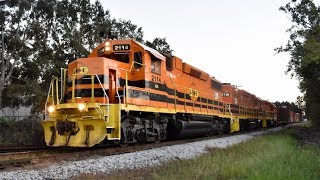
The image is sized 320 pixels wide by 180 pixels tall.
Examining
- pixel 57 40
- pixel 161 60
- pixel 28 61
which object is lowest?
pixel 161 60

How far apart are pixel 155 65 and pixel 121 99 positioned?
2678 millimetres

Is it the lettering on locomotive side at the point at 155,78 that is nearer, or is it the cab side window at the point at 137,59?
the cab side window at the point at 137,59

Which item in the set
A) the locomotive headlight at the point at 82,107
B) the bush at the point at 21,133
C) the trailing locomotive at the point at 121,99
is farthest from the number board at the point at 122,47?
the bush at the point at 21,133

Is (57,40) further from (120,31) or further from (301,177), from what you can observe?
(301,177)

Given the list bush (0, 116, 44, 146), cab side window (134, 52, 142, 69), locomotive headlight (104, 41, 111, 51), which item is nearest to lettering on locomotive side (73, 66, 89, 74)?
locomotive headlight (104, 41, 111, 51)

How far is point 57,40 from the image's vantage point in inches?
1423

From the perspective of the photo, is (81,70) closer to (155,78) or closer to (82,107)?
→ (82,107)

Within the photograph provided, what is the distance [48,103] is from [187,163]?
678 cm

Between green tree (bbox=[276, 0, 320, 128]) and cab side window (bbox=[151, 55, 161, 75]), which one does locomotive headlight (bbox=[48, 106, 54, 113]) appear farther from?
green tree (bbox=[276, 0, 320, 128])

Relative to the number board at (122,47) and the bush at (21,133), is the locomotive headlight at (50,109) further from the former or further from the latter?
the bush at (21,133)

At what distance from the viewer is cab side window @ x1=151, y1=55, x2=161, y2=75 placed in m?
14.9

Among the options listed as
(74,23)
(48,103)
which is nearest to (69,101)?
(48,103)

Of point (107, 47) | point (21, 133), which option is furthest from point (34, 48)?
point (107, 47)

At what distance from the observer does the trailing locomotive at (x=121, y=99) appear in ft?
40.2
